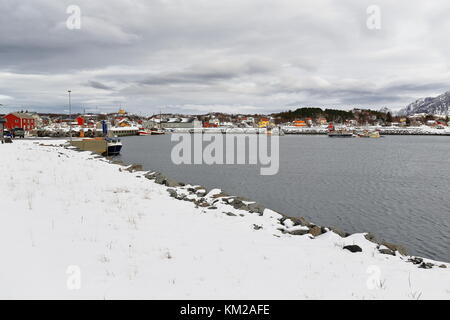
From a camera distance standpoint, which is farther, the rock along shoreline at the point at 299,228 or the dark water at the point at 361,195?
the dark water at the point at 361,195

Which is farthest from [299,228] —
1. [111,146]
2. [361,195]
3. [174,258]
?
[111,146]

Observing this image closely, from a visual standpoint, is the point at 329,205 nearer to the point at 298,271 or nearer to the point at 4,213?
the point at 298,271

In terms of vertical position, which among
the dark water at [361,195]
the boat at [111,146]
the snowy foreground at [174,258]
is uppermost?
the boat at [111,146]

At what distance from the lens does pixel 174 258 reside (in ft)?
27.6

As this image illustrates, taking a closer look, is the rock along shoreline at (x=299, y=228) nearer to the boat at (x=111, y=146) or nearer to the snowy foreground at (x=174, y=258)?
the snowy foreground at (x=174, y=258)

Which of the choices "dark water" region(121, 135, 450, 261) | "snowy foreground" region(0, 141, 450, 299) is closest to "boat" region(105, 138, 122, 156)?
"dark water" region(121, 135, 450, 261)

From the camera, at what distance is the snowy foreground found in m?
6.66

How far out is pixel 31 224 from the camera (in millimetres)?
9805

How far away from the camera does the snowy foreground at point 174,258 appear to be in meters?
6.66

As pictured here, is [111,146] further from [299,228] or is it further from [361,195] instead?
[299,228]

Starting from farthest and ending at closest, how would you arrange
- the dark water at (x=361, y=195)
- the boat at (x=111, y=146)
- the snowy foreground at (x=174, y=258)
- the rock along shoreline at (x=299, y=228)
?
the boat at (x=111, y=146)
the dark water at (x=361, y=195)
the rock along shoreline at (x=299, y=228)
the snowy foreground at (x=174, y=258)

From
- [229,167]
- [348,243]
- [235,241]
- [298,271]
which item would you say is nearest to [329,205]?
[348,243]

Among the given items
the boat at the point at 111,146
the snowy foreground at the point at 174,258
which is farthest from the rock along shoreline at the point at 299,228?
the boat at the point at 111,146

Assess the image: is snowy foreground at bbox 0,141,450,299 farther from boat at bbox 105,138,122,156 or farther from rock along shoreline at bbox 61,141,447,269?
boat at bbox 105,138,122,156
